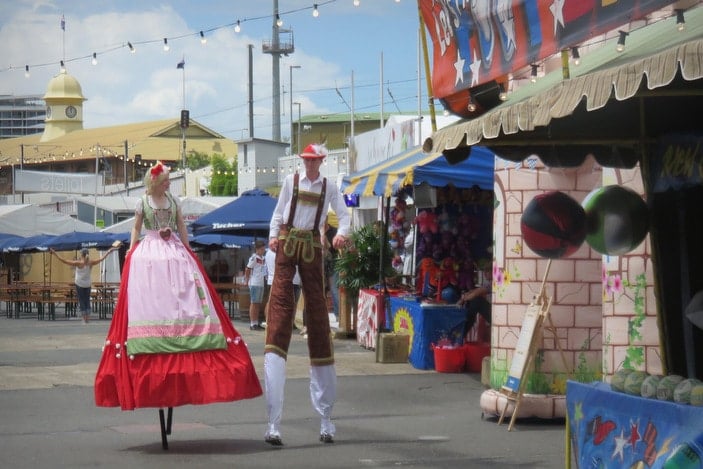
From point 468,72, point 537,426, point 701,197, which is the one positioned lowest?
point 537,426

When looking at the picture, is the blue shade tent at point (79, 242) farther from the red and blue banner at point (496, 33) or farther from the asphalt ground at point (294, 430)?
Answer: the red and blue banner at point (496, 33)

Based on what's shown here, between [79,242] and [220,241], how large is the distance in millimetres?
5829

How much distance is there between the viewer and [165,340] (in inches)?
363

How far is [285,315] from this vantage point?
966 centimetres

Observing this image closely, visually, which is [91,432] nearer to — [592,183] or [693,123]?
[592,183]

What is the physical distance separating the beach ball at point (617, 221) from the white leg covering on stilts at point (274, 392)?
2.97m

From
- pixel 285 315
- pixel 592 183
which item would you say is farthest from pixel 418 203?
pixel 285 315

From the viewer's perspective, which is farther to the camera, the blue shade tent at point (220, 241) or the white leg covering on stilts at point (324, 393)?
the blue shade tent at point (220, 241)

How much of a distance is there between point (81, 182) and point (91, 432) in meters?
66.6

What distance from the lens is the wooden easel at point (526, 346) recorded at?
10414mm

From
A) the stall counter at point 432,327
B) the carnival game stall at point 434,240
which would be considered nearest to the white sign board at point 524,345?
the carnival game stall at point 434,240

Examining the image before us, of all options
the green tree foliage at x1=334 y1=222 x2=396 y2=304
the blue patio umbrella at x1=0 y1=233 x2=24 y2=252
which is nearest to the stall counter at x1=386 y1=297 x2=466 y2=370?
the green tree foliage at x1=334 y1=222 x2=396 y2=304

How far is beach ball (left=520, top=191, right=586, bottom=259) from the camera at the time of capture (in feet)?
24.0

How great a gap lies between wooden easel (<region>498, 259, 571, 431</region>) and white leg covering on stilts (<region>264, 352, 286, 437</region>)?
197 centimetres
